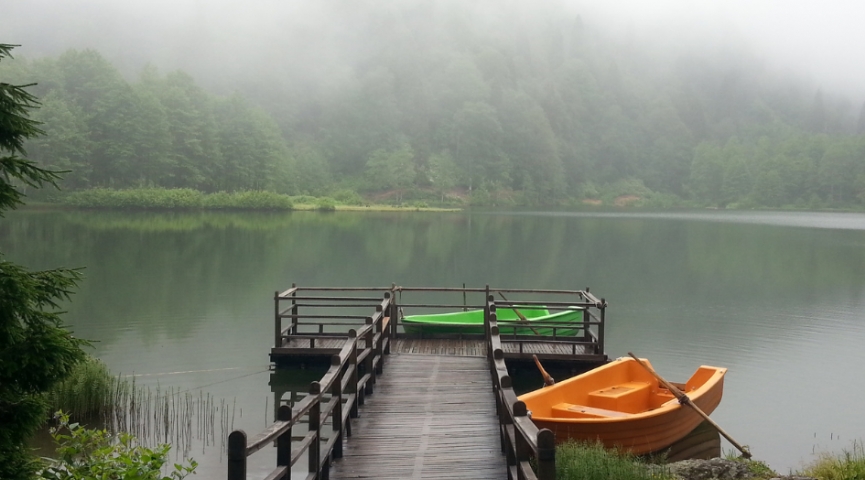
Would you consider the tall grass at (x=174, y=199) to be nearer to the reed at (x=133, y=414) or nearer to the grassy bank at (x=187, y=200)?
the grassy bank at (x=187, y=200)

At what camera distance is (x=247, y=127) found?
3351 inches

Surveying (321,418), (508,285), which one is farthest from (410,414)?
(508,285)

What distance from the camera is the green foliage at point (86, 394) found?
10.7 m

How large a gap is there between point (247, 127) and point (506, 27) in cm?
11816

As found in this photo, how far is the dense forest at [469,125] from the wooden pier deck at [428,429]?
202 ft

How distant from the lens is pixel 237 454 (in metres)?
4.75

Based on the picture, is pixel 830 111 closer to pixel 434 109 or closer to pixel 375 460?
pixel 434 109

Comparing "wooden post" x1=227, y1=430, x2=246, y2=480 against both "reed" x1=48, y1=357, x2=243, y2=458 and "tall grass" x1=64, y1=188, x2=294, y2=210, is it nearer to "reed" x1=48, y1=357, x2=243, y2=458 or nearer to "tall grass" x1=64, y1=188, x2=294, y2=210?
"reed" x1=48, y1=357, x2=243, y2=458

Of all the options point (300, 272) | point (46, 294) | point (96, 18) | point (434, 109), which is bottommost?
point (300, 272)

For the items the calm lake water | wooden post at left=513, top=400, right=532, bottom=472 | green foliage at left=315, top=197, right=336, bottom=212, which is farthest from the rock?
green foliage at left=315, top=197, right=336, bottom=212

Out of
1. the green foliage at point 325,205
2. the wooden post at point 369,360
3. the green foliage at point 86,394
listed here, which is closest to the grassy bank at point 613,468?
the wooden post at point 369,360

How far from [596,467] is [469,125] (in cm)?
12032

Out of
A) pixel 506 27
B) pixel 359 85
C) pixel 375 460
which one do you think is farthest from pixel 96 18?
pixel 375 460

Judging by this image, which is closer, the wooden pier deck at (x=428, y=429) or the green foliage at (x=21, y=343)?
the green foliage at (x=21, y=343)
